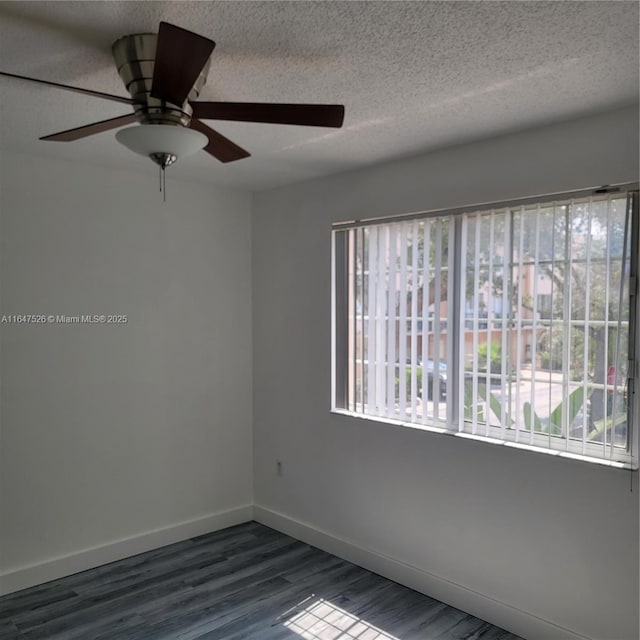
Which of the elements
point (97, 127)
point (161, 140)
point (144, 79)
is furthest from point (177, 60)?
point (97, 127)

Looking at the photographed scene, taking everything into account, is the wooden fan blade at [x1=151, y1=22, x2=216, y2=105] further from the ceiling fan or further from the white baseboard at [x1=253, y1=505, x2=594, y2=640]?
the white baseboard at [x1=253, y1=505, x2=594, y2=640]

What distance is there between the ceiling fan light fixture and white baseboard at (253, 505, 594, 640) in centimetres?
251

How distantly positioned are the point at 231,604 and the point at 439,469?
133 cm

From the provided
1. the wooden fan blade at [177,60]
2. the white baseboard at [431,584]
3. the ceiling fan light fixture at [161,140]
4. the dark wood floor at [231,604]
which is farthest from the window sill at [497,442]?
the wooden fan blade at [177,60]

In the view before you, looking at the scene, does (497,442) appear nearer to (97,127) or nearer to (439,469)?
(439,469)

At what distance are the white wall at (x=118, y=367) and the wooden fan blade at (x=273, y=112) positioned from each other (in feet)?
5.89

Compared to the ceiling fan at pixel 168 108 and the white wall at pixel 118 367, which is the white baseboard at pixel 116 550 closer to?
the white wall at pixel 118 367

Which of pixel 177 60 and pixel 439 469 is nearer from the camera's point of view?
pixel 177 60

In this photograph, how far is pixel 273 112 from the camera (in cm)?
173

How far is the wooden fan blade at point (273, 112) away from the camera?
1689 millimetres

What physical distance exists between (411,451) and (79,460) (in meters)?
1.96

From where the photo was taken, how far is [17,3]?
4.97 feet

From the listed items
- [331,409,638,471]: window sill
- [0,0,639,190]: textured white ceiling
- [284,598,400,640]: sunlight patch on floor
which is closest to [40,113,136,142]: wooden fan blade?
[0,0,639,190]: textured white ceiling

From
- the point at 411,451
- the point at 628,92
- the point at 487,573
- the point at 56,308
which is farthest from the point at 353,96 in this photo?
the point at 487,573
